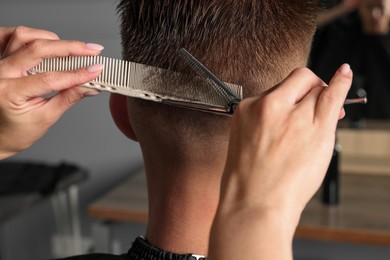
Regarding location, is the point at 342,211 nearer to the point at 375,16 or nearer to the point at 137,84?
the point at 375,16

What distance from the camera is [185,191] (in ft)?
2.95

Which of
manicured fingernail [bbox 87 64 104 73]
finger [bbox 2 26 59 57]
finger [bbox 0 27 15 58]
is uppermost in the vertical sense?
finger [bbox 0 27 15 58]

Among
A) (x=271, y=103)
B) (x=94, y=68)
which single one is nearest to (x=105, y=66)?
(x=94, y=68)

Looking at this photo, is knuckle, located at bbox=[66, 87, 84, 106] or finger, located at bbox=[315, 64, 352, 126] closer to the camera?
finger, located at bbox=[315, 64, 352, 126]

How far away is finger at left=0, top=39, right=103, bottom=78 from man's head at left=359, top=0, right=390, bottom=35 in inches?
59.4

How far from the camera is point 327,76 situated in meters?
2.19

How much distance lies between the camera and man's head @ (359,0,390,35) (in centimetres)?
208

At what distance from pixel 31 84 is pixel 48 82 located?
0.12 feet

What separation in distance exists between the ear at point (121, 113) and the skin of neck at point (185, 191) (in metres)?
0.12

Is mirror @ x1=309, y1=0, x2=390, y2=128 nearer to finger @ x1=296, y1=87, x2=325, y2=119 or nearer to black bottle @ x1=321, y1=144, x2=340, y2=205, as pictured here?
black bottle @ x1=321, y1=144, x2=340, y2=205

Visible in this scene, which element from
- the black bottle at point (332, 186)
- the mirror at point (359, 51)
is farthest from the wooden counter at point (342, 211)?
the mirror at point (359, 51)

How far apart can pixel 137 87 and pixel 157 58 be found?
0.24 ft

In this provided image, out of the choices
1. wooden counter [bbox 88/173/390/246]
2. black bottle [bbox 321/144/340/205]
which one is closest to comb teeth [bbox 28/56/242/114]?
wooden counter [bbox 88/173/390/246]

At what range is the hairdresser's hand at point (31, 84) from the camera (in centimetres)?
82
